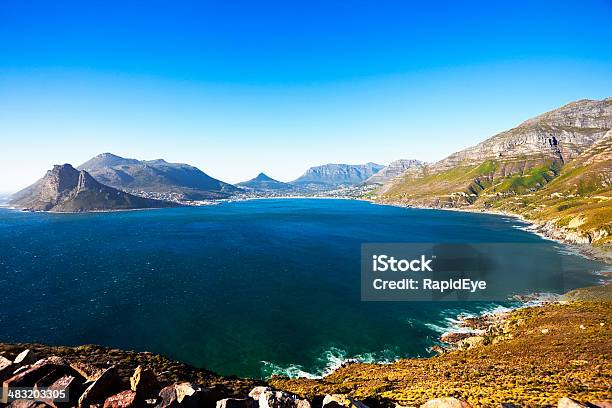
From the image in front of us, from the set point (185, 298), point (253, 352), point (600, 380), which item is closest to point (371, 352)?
point (253, 352)

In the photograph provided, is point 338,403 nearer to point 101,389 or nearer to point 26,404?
point 101,389

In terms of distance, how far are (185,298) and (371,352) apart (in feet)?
186

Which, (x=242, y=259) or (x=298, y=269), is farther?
(x=242, y=259)

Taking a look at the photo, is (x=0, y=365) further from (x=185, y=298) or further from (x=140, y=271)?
(x=140, y=271)

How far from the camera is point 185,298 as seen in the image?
9256cm

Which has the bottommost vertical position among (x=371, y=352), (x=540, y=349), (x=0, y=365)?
(x=371, y=352)

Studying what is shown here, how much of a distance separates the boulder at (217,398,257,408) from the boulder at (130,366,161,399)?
5614 mm

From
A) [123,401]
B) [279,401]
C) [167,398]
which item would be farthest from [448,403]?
[123,401]

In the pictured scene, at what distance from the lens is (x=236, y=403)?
2117cm

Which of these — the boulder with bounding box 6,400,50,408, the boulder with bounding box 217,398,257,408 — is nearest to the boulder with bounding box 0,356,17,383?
the boulder with bounding box 6,400,50,408

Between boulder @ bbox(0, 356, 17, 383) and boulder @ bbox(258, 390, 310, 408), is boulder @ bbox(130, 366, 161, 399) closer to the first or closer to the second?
boulder @ bbox(258, 390, 310, 408)

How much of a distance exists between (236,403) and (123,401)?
23.7 ft

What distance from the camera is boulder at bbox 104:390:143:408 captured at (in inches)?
796

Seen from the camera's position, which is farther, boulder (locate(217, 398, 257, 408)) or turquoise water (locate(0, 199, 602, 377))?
turquoise water (locate(0, 199, 602, 377))
